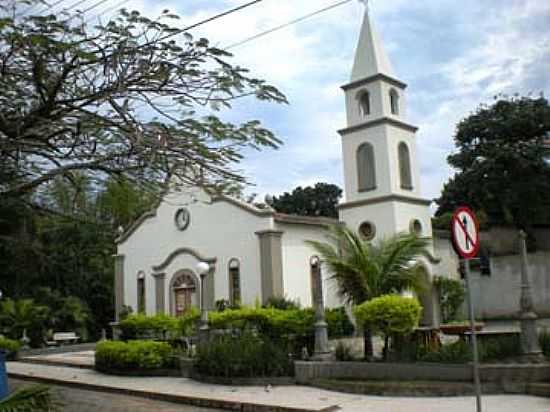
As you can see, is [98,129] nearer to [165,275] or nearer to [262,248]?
[262,248]

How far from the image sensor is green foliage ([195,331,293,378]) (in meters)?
14.1

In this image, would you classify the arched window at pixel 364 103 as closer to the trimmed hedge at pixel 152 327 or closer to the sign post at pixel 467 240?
the trimmed hedge at pixel 152 327

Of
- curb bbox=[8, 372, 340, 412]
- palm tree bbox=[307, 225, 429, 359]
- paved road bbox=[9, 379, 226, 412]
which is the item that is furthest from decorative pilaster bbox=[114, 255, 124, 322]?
palm tree bbox=[307, 225, 429, 359]

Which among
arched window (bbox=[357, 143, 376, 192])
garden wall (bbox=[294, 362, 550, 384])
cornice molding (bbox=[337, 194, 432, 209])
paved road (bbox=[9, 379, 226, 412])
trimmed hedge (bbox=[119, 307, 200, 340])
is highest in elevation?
arched window (bbox=[357, 143, 376, 192])

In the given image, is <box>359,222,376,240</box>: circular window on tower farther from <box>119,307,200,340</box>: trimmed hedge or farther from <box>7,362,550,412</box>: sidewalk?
<box>7,362,550,412</box>: sidewalk

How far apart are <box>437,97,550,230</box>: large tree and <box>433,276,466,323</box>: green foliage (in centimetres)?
1023

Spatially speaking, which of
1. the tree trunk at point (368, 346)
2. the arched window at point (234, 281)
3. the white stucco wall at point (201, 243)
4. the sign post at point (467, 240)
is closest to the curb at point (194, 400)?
the tree trunk at point (368, 346)

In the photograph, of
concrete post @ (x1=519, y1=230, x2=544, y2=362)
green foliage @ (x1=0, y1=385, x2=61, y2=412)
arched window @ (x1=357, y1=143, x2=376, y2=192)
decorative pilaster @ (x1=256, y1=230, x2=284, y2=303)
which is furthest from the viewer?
arched window @ (x1=357, y1=143, x2=376, y2=192)

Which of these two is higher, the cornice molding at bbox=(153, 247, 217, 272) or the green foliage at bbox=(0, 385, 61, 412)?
the cornice molding at bbox=(153, 247, 217, 272)

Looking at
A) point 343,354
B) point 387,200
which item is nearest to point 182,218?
point 387,200

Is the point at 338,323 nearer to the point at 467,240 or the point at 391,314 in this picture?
the point at 391,314

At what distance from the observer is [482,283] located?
27656 mm

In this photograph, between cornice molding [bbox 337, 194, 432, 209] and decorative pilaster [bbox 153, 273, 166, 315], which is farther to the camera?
decorative pilaster [bbox 153, 273, 166, 315]

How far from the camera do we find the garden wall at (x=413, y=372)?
11.1m
